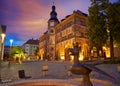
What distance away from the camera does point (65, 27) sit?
67.4 metres

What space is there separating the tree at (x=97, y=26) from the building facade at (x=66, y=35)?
81.7ft

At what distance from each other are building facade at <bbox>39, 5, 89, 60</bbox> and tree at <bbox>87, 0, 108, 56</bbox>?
24900mm

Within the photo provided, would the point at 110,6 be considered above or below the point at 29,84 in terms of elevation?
above

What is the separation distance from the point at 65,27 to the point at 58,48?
9890 millimetres

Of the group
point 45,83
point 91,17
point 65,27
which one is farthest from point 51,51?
point 45,83

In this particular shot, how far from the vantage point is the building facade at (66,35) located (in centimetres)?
5991

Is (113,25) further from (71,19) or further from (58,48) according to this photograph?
(58,48)

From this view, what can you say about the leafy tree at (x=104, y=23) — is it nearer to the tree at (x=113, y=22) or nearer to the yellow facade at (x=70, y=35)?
the tree at (x=113, y=22)

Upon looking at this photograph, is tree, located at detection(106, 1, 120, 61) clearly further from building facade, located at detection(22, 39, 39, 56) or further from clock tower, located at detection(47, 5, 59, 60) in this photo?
building facade, located at detection(22, 39, 39, 56)

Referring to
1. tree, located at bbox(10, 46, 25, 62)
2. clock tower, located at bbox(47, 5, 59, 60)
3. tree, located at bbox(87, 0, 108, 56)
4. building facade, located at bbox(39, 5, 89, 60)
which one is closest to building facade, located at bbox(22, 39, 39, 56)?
building facade, located at bbox(39, 5, 89, 60)

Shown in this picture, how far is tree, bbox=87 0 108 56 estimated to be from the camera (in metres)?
30.6

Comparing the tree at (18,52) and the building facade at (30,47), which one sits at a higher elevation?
the building facade at (30,47)

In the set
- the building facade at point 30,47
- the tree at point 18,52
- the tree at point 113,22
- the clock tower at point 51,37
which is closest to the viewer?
the tree at point 113,22

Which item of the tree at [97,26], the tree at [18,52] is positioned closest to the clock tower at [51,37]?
the tree at [18,52]
